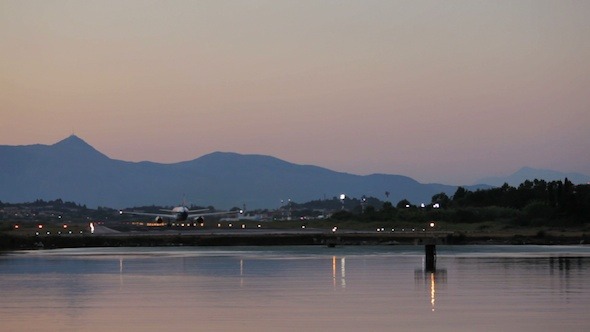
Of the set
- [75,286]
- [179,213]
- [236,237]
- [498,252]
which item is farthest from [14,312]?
[179,213]

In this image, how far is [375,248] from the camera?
109812mm

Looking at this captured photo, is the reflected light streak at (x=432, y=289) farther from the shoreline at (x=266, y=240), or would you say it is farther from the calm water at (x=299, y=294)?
the shoreline at (x=266, y=240)

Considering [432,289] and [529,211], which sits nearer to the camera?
[432,289]

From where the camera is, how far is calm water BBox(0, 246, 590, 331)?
41.8 metres

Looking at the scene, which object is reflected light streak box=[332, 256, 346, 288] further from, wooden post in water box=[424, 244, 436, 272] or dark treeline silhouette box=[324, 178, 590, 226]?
dark treeline silhouette box=[324, 178, 590, 226]

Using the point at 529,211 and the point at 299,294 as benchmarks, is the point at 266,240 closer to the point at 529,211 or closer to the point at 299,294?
the point at 529,211

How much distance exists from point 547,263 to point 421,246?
38.1 meters

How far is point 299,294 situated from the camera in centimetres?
5344

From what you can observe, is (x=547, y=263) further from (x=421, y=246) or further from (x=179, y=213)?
(x=179, y=213)

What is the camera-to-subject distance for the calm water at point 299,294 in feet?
137

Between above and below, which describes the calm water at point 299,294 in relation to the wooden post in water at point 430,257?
below

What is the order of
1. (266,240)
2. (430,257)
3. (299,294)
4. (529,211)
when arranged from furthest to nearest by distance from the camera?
(529,211), (266,240), (430,257), (299,294)

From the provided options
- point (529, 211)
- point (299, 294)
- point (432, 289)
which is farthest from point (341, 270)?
point (529, 211)

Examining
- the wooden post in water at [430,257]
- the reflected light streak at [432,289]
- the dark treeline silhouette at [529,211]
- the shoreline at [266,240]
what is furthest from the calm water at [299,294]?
the dark treeline silhouette at [529,211]
